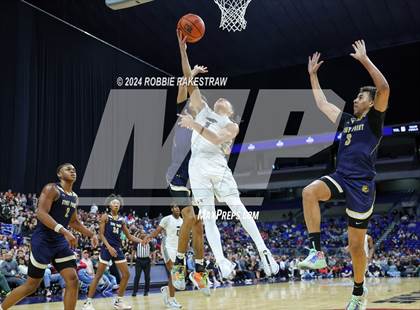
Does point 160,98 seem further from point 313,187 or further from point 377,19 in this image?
point 313,187

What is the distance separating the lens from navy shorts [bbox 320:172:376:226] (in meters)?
5.20

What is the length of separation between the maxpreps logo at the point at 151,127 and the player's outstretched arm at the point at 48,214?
14191 mm

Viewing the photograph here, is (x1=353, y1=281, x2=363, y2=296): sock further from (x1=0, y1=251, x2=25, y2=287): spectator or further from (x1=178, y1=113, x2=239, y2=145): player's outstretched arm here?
(x1=0, y1=251, x2=25, y2=287): spectator

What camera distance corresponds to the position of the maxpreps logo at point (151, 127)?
21.2 meters

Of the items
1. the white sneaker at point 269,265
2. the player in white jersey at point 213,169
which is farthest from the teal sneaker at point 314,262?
the player in white jersey at point 213,169

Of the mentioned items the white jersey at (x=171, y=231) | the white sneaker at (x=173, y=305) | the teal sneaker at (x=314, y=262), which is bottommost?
the white sneaker at (x=173, y=305)

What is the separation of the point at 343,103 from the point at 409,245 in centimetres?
702

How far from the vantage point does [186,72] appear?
17.5 feet

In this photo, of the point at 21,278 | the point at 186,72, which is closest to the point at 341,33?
the point at 21,278

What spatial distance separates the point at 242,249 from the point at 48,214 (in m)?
14.7

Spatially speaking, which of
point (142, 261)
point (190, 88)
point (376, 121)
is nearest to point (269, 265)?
point (376, 121)

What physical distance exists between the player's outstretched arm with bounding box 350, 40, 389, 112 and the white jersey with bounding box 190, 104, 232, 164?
151 centimetres

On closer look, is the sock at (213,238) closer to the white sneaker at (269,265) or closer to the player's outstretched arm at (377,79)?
the white sneaker at (269,265)

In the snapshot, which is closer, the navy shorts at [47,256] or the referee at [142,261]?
the navy shorts at [47,256]
